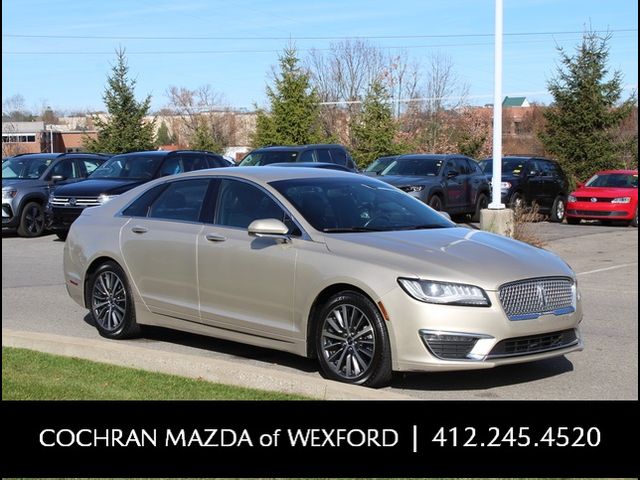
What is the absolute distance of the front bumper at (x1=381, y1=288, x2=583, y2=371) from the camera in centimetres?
659

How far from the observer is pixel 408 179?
21531mm

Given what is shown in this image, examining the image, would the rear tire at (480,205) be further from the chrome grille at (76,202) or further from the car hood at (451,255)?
the car hood at (451,255)

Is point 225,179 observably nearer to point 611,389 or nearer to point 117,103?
point 611,389

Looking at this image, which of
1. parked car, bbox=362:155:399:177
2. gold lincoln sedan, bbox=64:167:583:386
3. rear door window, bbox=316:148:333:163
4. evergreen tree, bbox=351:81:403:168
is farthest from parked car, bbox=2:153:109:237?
evergreen tree, bbox=351:81:403:168

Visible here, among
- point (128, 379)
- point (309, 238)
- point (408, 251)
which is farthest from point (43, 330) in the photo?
point (408, 251)

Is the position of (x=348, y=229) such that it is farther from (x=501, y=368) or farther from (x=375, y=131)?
(x=375, y=131)

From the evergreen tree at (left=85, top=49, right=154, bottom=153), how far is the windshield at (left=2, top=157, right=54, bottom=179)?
16010mm

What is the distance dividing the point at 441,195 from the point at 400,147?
16.7 metres

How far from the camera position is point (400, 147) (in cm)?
3828

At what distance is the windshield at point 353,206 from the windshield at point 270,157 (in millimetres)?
14977

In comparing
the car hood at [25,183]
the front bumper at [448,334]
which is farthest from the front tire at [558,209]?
the front bumper at [448,334]

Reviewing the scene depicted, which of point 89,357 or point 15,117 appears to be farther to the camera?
point 15,117

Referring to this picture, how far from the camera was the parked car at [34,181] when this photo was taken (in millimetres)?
20312

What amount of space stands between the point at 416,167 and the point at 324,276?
15.7 meters
